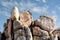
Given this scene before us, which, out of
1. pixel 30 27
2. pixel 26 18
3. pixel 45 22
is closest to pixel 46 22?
pixel 45 22

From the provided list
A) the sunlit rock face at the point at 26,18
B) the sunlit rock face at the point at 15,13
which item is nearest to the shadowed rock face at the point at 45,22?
the sunlit rock face at the point at 26,18

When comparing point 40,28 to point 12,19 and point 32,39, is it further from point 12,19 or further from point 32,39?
point 12,19

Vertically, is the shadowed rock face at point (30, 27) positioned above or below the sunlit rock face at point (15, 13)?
below

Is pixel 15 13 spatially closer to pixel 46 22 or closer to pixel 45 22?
pixel 45 22

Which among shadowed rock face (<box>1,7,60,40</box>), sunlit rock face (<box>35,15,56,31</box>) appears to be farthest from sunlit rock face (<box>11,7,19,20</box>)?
sunlit rock face (<box>35,15,56,31</box>)

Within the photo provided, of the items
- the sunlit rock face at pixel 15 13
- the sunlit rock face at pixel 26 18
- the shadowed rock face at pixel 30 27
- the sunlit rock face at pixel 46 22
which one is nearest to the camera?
the shadowed rock face at pixel 30 27

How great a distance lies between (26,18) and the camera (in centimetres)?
3366

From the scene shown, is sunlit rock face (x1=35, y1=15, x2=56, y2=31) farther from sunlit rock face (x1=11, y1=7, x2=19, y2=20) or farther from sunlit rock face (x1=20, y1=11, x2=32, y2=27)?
sunlit rock face (x1=11, y1=7, x2=19, y2=20)

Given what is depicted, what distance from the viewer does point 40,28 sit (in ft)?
108

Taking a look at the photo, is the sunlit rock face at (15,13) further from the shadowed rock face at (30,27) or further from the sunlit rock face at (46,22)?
the sunlit rock face at (46,22)

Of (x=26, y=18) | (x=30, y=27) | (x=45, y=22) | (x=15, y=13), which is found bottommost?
(x=30, y=27)

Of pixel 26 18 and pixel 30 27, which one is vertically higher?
pixel 26 18

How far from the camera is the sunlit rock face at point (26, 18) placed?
33219 mm

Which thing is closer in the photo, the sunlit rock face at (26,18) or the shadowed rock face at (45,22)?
the shadowed rock face at (45,22)
